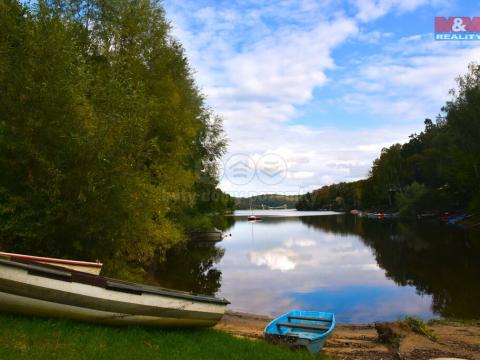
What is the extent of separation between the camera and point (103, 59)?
20.8 metres

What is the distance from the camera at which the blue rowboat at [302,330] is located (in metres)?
11.3

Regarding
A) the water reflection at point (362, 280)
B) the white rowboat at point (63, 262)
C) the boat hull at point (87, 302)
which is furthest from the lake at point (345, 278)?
the white rowboat at point (63, 262)

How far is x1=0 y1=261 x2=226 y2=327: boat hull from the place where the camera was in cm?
845

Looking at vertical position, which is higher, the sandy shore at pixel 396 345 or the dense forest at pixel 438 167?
the dense forest at pixel 438 167

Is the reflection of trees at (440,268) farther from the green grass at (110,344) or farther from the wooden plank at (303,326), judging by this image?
the green grass at (110,344)

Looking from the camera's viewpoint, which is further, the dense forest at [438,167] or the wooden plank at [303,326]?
the dense forest at [438,167]

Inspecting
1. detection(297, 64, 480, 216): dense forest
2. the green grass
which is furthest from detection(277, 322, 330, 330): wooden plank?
detection(297, 64, 480, 216): dense forest

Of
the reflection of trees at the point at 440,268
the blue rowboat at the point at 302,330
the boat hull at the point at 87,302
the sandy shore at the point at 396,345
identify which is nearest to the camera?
the boat hull at the point at 87,302

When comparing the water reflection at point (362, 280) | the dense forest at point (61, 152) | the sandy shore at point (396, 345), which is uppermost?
the dense forest at point (61, 152)

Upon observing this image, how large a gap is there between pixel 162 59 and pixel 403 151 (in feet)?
341

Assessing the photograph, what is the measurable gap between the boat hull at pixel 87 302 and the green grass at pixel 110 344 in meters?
0.22

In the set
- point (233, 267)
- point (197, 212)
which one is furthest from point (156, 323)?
point (197, 212)

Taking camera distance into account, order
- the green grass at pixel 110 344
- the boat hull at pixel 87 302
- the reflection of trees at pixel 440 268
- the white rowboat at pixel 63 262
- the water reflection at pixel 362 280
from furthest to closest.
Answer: the reflection of trees at pixel 440 268 < the water reflection at pixel 362 280 < the white rowboat at pixel 63 262 < the boat hull at pixel 87 302 < the green grass at pixel 110 344

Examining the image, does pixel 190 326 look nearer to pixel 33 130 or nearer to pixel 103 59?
pixel 33 130
